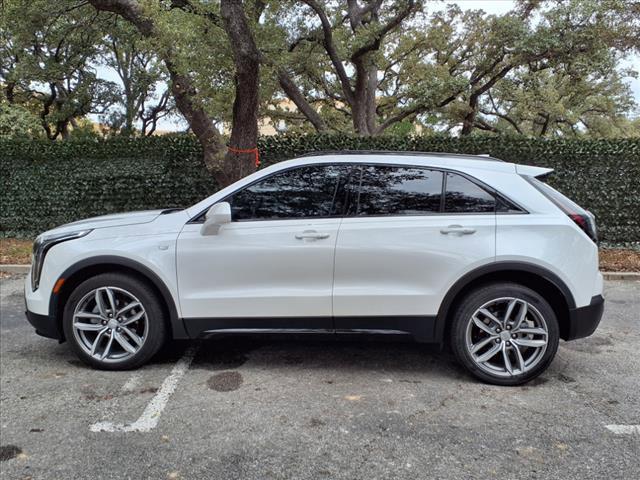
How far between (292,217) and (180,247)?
884 mm

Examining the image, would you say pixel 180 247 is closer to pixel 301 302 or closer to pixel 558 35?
pixel 301 302

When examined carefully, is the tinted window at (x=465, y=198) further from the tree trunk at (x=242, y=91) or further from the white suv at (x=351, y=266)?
the tree trunk at (x=242, y=91)

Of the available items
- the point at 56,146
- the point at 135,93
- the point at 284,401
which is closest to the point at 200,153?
the point at 56,146

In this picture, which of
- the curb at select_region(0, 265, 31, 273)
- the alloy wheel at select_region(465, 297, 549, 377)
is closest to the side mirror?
the alloy wheel at select_region(465, 297, 549, 377)

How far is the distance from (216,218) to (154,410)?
1382 mm

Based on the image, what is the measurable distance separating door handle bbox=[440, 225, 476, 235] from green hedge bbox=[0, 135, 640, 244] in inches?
230

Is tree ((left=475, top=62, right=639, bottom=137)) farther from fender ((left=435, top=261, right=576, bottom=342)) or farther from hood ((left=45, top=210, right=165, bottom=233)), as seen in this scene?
hood ((left=45, top=210, right=165, bottom=233))

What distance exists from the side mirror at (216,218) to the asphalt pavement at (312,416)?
1145 mm

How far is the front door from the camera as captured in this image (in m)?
3.54

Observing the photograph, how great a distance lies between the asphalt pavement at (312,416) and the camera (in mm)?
2574

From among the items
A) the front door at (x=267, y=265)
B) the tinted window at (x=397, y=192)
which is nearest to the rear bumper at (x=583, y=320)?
the tinted window at (x=397, y=192)

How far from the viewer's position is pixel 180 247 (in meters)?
3.63

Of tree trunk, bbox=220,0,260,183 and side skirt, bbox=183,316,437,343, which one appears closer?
side skirt, bbox=183,316,437,343

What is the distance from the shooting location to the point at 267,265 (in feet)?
11.7
